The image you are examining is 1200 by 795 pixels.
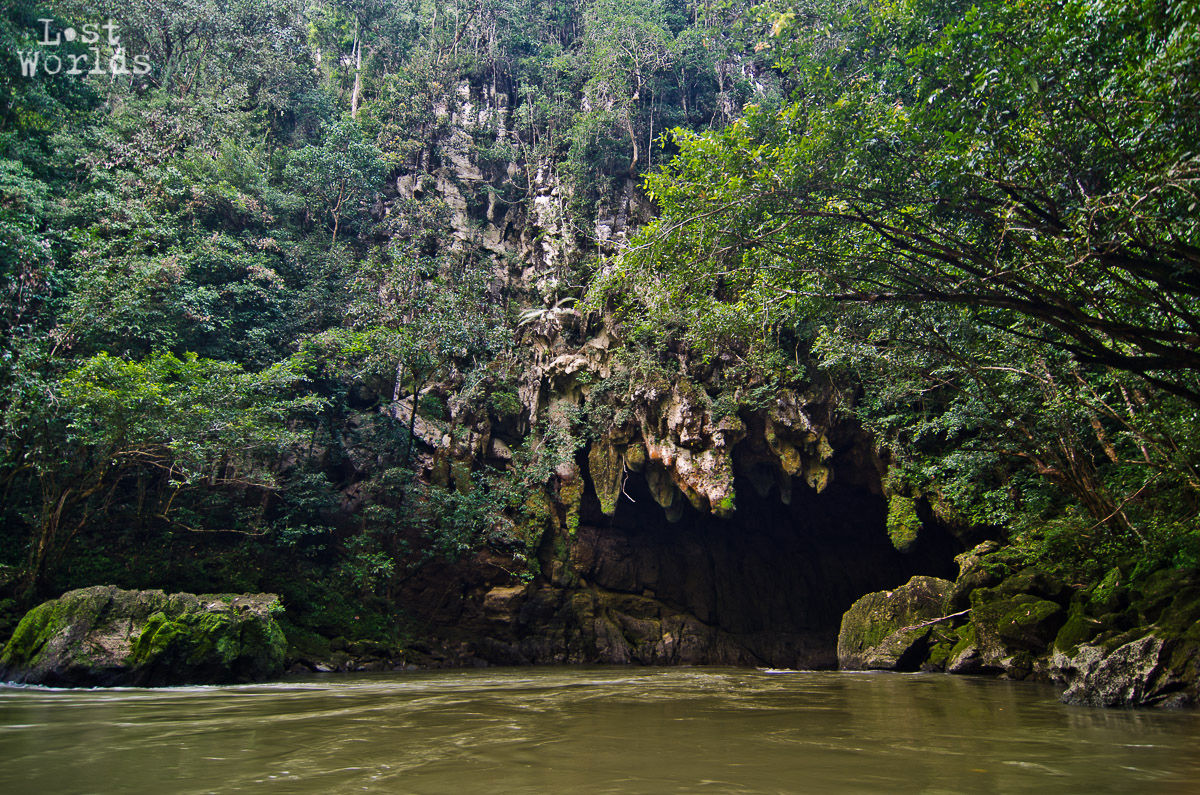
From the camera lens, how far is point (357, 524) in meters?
15.9

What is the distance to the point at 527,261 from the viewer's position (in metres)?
20.5

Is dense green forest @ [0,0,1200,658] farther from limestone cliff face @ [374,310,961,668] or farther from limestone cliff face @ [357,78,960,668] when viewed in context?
limestone cliff face @ [374,310,961,668]

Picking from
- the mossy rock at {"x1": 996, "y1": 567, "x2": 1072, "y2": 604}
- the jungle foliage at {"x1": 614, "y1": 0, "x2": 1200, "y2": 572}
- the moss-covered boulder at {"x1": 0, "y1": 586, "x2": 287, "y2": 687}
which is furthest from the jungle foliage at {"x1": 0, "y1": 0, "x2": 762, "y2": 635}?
the mossy rock at {"x1": 996, "y1": 567, "x2": 1072, "y2": 604}

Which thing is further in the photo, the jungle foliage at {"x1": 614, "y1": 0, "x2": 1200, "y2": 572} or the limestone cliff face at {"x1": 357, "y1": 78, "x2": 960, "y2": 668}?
the limestone cliff face at {"x1": 357, "y1": 78, "x2": 960, "y2": 668}

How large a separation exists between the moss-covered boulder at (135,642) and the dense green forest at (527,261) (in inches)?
101

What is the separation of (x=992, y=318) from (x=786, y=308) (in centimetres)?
246

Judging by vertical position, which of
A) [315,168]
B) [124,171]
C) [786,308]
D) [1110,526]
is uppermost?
[315,168]

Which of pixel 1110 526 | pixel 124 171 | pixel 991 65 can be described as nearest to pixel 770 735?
pixel 991 65

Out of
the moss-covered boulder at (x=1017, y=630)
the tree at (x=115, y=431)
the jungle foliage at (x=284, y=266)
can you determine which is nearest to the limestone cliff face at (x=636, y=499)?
the jungle foliage at (x=284, y=266)

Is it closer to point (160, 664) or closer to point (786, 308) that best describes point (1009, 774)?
point (786, 308)

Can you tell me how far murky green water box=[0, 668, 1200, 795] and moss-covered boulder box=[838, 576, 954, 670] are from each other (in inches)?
160

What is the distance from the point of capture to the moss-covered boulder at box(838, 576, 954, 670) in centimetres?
1044

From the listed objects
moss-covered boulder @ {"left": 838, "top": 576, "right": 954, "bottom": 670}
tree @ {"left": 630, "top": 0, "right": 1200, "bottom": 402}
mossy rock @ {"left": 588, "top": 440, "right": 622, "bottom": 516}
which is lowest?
moss-covered boulder @ {"left": 838, "top": 576, "right": 954, "bottom": 670}

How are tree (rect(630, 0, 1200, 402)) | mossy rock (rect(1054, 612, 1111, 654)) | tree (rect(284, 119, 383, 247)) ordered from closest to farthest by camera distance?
tree (rect(630, 0, 1200, 402)), mossy rock (rect(1054, 612, 1111, 654)), tree (rect(284, 119, 383, 247))
